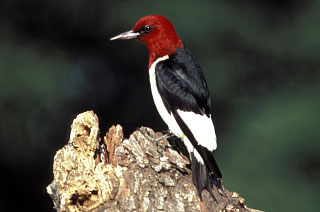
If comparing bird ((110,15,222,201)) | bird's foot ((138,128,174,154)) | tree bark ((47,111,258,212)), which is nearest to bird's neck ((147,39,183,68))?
bird ((110,15,222,201))

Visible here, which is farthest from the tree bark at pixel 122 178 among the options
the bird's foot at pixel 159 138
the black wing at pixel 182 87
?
the black wing at pixel 182 87

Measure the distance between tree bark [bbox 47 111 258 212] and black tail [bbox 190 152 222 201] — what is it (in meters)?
0.04

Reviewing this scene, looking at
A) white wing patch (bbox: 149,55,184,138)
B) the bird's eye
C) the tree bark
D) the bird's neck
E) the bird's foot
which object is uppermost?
the bird's eye

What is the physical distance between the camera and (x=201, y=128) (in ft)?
10.2

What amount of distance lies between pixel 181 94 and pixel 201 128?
325 millimetres

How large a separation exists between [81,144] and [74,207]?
43 cm

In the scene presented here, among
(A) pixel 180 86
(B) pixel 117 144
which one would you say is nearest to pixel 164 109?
(A) pixel 180 86

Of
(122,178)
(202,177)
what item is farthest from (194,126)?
(122,178)

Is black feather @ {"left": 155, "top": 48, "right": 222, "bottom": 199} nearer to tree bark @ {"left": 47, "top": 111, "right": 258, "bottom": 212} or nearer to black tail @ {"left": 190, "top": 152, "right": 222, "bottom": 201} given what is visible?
black tail @ {"left": 190, "top": 152, "right": 222, "bottom": 201}

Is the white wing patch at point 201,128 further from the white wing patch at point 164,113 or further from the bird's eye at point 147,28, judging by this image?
the bird's eye at point 147,28

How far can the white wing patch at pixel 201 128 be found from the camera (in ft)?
9.87

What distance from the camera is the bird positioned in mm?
2914

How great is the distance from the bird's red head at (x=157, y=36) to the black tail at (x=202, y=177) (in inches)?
42.1

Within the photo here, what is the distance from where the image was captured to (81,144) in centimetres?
270
